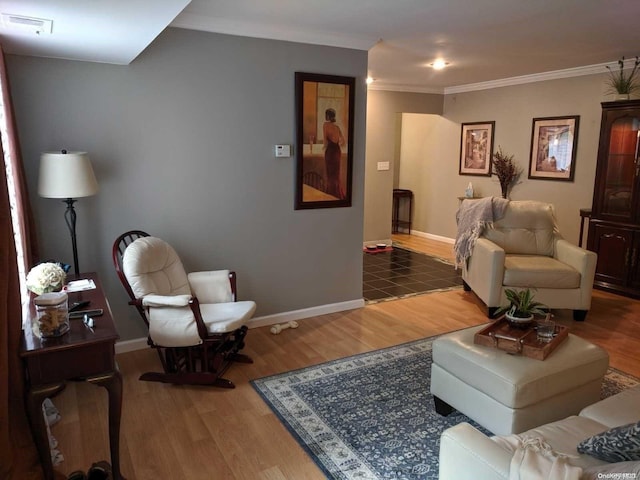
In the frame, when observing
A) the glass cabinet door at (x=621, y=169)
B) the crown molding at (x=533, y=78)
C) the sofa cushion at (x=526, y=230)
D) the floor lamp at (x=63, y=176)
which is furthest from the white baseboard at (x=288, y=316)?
Answer: the crown molding at (x=533, y=78)

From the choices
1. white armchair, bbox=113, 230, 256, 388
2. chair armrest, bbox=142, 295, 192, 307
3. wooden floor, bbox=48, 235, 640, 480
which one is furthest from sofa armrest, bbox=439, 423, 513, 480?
chair armrest, bbox=142, 295, 192, 307

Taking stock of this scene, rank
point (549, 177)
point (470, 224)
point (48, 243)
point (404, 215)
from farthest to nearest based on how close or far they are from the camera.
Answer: point (404, 215), point (549, 177), point (470, 224), point (48, 243)

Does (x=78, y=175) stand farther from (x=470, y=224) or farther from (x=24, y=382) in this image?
(x=470, y=224)

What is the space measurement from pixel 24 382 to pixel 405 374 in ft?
7.37

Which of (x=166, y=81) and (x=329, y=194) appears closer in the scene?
(x=166, y=81)

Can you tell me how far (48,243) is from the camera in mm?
3197

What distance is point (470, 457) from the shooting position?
1561 millimetres

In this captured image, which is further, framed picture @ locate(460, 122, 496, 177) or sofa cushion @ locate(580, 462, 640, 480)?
framed picture @ locate(460, 122, 496, 177)

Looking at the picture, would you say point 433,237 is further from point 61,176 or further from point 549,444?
point 549,444

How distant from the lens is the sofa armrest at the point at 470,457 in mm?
→ 1499

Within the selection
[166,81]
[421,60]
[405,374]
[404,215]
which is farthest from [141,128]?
[404,215]

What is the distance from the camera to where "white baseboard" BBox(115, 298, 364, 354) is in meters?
3.58

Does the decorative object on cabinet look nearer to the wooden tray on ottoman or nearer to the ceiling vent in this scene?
the wooden tray on ottoman

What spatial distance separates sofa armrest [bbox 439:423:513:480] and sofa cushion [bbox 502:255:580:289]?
9.19 ft
